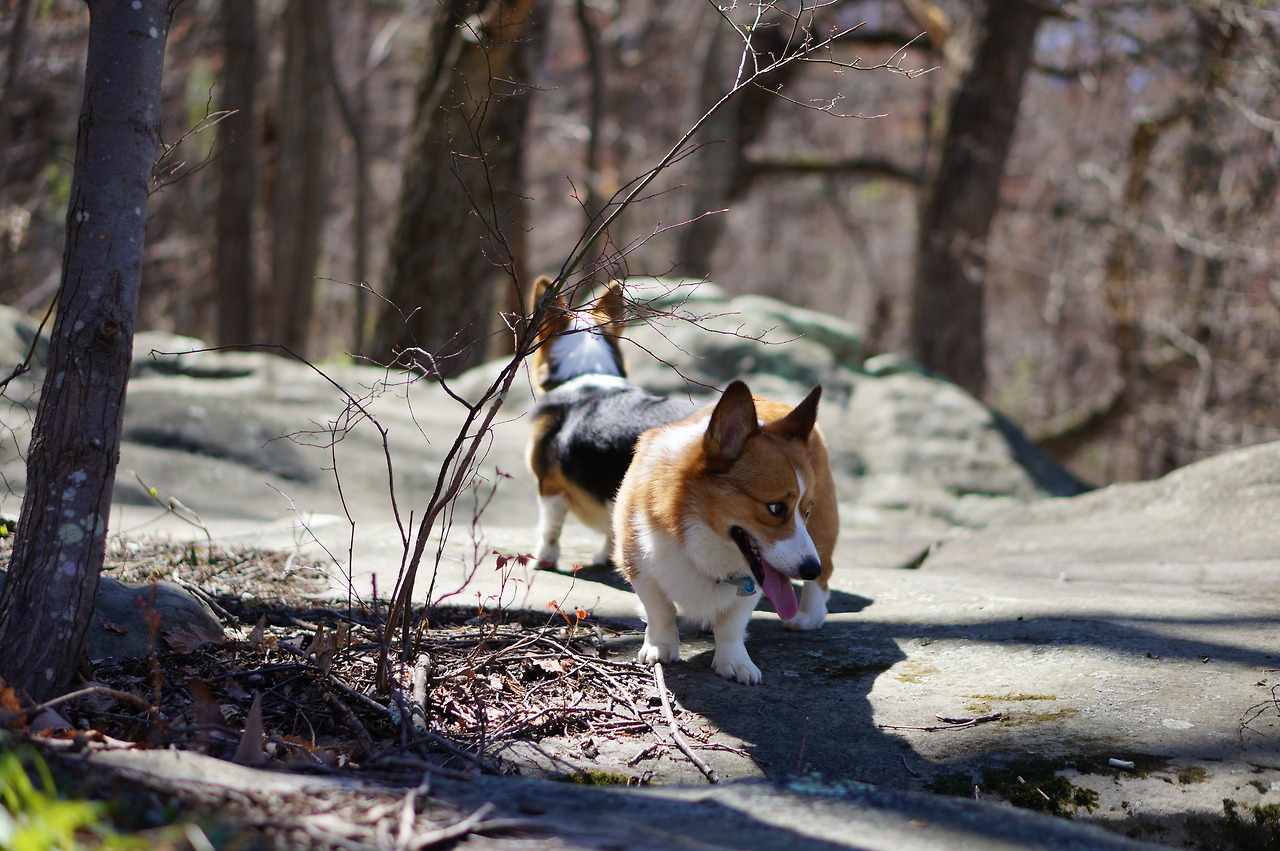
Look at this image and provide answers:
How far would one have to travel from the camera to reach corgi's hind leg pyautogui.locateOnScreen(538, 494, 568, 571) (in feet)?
16.4

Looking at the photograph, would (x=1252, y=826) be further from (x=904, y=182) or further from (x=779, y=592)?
(x=904, y=182)

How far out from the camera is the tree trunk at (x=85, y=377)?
2736 mm

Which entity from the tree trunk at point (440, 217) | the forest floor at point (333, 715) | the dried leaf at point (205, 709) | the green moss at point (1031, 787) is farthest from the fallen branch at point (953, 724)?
the tree trunk at point (440, 217)

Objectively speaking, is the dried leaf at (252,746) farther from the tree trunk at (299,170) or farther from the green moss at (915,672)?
the tree trunk at (299,170)

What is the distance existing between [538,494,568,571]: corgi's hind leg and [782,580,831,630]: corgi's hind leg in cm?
134

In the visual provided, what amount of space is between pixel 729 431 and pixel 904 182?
11.4 m

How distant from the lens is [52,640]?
8.97ft

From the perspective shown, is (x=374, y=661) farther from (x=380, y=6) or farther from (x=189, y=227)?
(x=380, y=6)

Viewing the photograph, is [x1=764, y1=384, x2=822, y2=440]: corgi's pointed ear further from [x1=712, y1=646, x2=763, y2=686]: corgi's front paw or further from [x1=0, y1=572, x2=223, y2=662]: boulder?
[x1=0, y1=572, x2=223, y2=662]: boulder

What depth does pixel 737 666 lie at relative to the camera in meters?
3.66

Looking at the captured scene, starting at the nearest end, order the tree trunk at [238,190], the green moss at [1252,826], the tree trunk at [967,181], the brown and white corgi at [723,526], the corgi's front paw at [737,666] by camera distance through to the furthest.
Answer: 1. the green moss at [1252,826]
2. the brown and white corgi at [723,526]
3. the corgi's front paw at [737,666]
4. the tree trunk at [967,181]
5. the tree trunk at [238,190]

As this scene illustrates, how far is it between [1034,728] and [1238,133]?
10.4m

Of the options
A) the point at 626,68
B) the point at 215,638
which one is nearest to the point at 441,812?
the point at 215,638

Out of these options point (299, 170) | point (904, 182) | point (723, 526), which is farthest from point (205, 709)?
point (904, 182)
